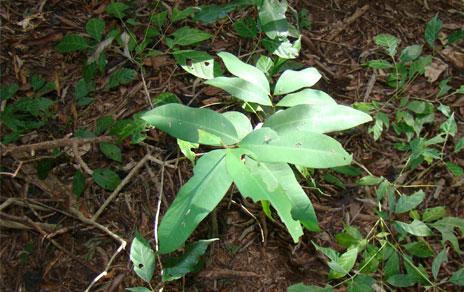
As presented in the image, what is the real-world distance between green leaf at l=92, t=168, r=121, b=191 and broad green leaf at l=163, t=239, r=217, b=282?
41cm

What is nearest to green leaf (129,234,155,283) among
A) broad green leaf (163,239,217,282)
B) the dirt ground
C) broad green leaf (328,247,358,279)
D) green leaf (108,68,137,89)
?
broad green leaf (163,239,217,282)

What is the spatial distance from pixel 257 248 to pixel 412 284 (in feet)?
1.81

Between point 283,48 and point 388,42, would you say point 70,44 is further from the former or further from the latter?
point 388,42

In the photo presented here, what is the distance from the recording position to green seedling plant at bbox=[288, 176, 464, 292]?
1544mm

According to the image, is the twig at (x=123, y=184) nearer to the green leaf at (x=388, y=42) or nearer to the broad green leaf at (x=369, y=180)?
the broad green leaf at (x=369, y=180)

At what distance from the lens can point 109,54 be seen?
1.96 metres

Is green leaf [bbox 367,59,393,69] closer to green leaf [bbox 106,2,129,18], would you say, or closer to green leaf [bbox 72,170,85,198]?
green leaf [bbox 106,2,129,18]

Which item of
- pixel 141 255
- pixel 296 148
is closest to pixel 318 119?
pixel 296 148

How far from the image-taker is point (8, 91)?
1.86 m

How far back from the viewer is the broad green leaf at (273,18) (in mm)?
1771

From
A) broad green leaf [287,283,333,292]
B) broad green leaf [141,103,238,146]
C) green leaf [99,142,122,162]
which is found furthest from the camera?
green leaf [99,142,122,162]

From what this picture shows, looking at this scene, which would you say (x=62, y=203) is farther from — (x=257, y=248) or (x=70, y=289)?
(x=257, y=248)

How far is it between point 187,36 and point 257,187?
3.47 feet

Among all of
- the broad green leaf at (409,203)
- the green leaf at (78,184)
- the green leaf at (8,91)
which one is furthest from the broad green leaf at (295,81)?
the green leaf at (8,91)
